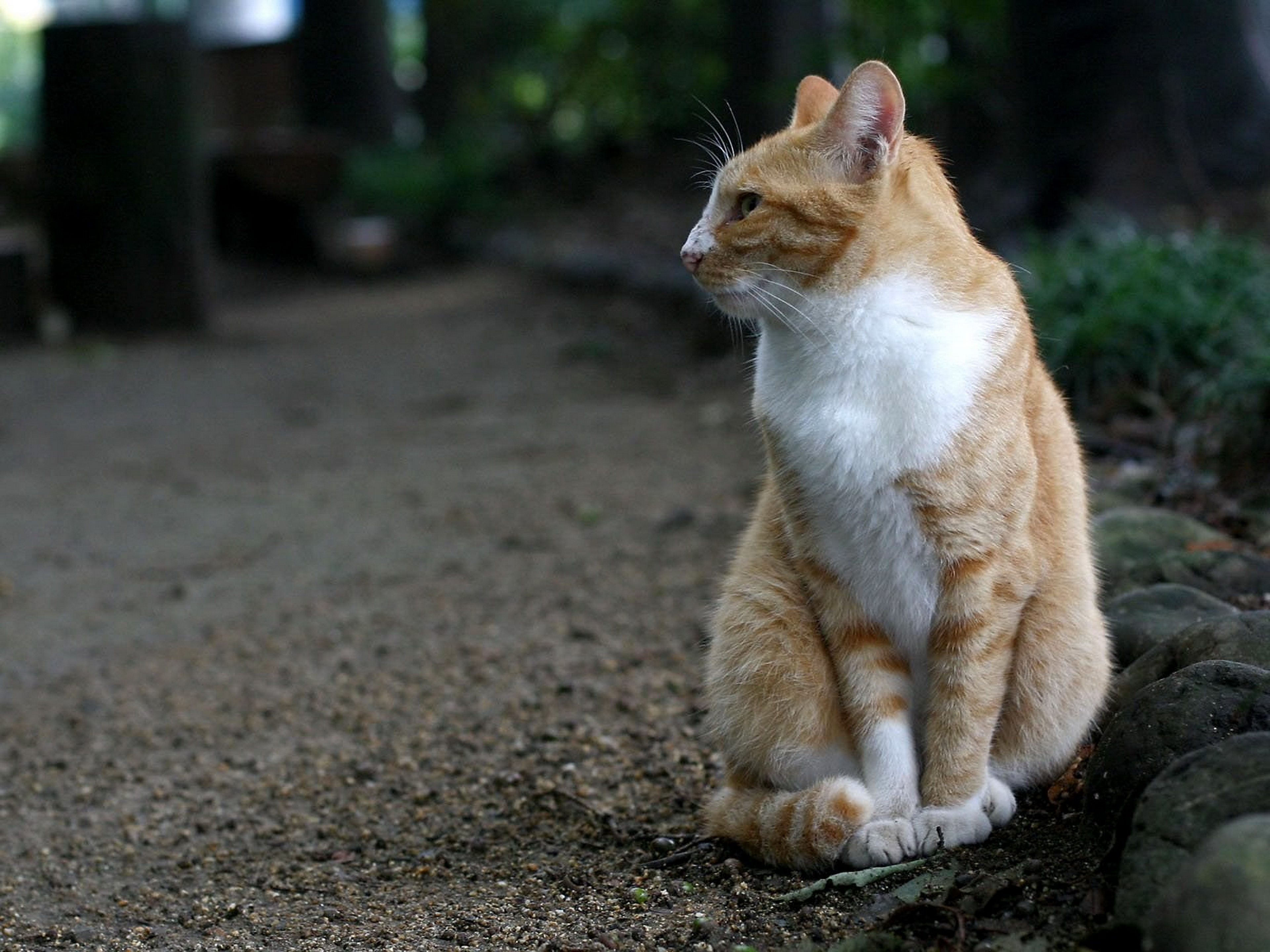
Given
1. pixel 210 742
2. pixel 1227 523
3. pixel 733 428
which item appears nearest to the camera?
pixel 210 742

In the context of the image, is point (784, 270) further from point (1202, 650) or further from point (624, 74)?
point (624, 74)

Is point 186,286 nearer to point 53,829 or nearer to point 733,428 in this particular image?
point 733,428

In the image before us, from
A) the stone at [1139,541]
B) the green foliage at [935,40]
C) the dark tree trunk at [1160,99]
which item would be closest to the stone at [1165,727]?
the stone at [1139,541]

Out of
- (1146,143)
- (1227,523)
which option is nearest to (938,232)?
(1227,523)

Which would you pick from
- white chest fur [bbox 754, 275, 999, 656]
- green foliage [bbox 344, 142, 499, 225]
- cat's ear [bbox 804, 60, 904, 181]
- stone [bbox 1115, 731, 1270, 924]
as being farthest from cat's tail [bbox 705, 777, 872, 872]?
green foliage [bbox 344, 142, 499, 225]

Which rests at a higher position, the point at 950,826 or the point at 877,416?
the point at 877,416

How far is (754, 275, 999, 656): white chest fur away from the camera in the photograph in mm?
2250

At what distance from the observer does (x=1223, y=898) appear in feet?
4.99

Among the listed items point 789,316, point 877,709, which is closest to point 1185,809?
point 877,709

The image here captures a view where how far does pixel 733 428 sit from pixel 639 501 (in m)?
1.12

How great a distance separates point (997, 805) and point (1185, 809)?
62 centimetres

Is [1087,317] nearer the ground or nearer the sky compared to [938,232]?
nearer the ground

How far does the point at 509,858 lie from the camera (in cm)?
271

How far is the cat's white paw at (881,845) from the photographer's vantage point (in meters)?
2.29
